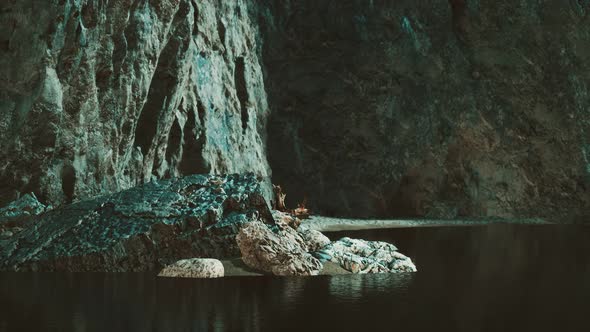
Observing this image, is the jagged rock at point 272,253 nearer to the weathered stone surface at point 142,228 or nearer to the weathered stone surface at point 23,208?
the weathered stone surface at point 142,228

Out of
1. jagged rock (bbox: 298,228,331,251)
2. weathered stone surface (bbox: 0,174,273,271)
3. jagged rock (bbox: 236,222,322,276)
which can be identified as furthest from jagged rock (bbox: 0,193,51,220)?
jagged rock (bbox: 298,228,331,251)

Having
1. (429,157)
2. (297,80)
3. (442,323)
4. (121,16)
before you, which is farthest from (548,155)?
(442,323)

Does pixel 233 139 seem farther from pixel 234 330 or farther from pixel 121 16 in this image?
pixel 234 330

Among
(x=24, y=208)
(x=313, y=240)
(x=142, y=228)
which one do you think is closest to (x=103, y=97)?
(x=24, y=208)

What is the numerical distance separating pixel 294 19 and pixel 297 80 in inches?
91.7

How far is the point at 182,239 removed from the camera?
961 centimetres

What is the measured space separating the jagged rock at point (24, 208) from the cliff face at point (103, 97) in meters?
0.21

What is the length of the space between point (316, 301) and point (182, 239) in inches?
132

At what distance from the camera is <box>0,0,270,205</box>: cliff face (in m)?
11.8

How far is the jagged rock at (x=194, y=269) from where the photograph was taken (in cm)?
845

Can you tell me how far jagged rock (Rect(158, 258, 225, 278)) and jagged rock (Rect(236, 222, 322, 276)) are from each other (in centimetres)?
55

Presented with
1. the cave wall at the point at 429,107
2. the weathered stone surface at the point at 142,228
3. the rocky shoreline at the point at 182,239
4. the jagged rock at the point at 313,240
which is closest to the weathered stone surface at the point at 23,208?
the rocky shoreline at the point at 182,239

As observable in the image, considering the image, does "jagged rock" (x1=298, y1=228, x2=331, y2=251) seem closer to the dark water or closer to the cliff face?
the dark water

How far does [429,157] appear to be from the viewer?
25734 millimetres
